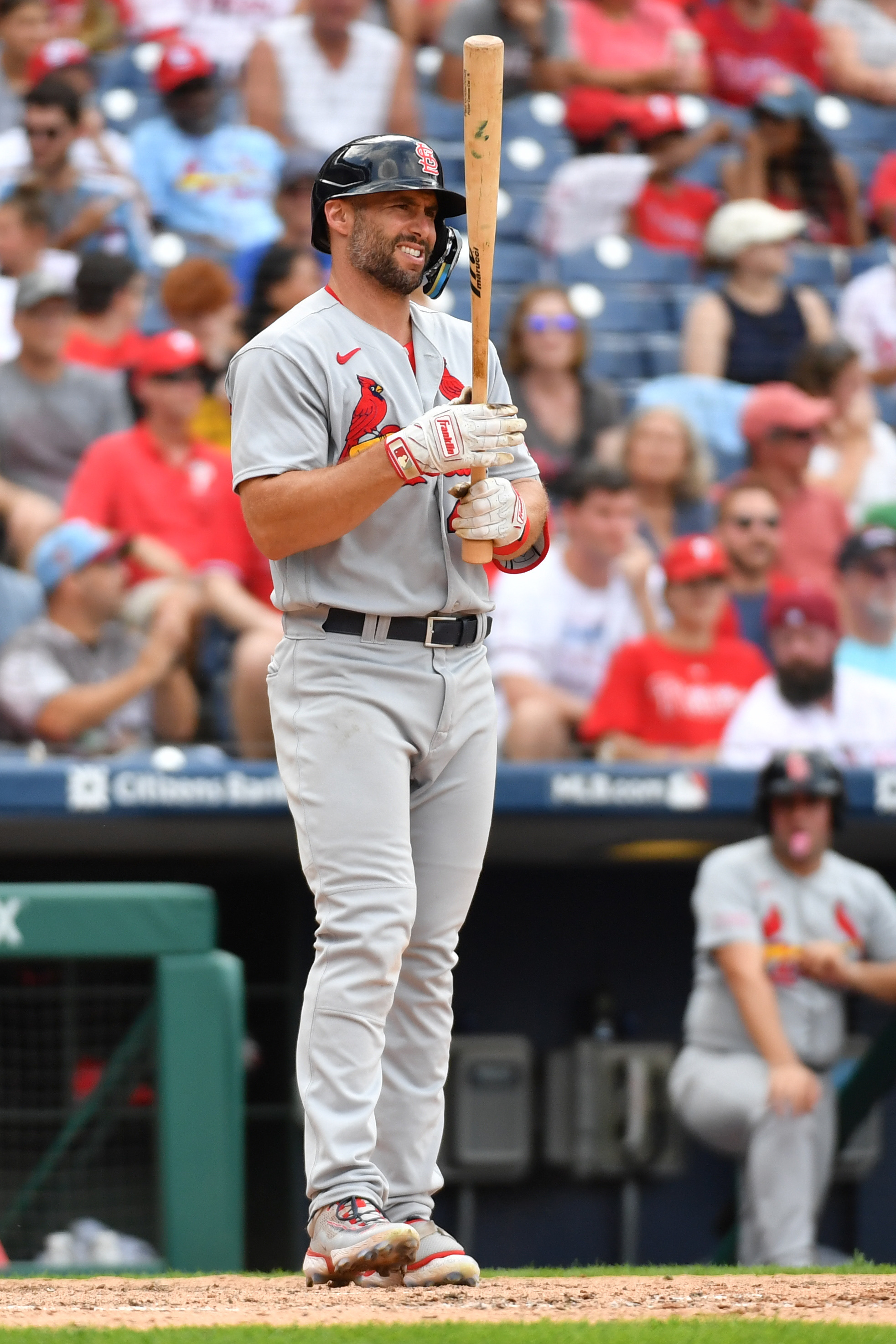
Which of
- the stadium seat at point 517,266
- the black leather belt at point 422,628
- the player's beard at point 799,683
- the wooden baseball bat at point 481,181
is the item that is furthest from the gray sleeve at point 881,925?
the stadium seat at point 517,266

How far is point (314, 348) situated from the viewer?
2.57 m

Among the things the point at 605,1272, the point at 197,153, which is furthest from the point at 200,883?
the point at 197,153

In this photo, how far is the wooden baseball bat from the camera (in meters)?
2.57

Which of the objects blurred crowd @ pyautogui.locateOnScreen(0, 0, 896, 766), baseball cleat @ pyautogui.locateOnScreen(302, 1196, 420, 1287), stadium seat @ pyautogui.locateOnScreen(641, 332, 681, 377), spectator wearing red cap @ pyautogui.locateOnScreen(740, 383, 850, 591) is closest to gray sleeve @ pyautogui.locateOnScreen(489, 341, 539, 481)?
baseball cleat @ pyautogui.locateOnScreen(302, 1196, 420, 1287)

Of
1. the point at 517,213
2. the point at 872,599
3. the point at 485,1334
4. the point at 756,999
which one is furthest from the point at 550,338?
the point at 485,1334

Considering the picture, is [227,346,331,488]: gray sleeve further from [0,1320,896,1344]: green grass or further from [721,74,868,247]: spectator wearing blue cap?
[721,74,868,247]: spectator wearing blue cap

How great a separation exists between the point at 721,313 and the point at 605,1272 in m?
4.69

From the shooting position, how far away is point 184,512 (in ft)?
18.8

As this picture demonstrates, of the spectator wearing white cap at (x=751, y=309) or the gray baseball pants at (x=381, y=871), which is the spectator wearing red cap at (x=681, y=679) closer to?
the spectator wearing white cap at (x=751, y=309)

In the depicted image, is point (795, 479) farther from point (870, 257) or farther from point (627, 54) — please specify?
point (627, 54)

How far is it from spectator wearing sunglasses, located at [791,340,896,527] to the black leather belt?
4.06 meters

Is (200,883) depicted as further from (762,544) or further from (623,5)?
(623,5)

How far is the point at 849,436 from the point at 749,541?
3.14ft

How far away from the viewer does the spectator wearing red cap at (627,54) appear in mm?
8039
